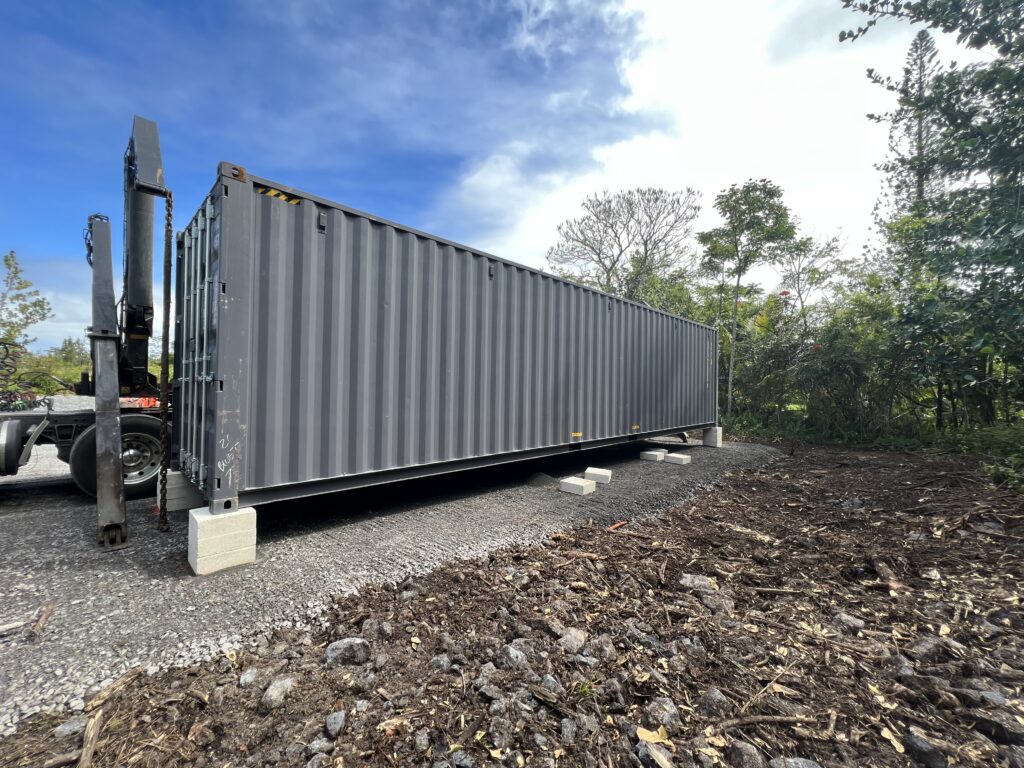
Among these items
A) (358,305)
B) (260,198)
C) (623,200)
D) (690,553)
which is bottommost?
(690,553)

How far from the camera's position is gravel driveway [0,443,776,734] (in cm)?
198

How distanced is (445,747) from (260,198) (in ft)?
10.8

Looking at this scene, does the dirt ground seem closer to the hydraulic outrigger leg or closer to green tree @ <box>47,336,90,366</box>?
the hydraulic outrigger leg

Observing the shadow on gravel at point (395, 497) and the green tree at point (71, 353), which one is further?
the green tree at point (71, 353)

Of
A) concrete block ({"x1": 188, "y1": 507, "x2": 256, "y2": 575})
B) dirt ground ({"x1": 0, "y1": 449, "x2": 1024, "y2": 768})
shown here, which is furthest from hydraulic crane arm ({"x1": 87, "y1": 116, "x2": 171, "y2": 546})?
dirt ground ({"x1": 0, "y1": 449, "x2": 1024, "y2": 768})

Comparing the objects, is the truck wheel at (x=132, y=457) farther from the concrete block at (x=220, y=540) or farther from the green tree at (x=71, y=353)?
the green tree at (x=71, y=353)

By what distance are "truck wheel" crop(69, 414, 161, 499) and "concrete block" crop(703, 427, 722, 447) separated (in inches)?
368

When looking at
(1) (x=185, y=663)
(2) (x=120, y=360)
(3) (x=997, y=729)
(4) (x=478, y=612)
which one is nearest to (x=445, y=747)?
(4) (x=478, y=612)

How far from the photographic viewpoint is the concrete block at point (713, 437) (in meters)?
9.40

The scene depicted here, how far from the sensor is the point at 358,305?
3.47 metres

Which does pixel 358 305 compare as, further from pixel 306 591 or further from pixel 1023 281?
pixel 1023 281

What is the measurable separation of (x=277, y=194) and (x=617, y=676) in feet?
11.8

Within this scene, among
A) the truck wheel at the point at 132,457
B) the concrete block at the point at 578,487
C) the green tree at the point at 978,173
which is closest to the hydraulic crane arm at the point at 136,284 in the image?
the truck wheel at the point at 132,457

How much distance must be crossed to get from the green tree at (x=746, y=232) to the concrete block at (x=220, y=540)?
12.6m
